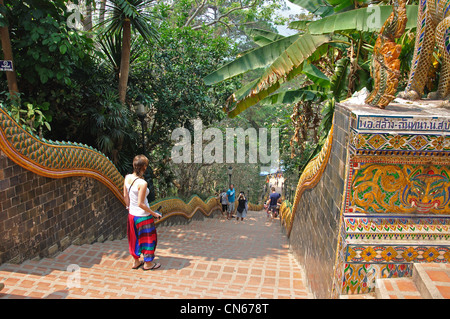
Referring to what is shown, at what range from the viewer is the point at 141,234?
5.36 meters

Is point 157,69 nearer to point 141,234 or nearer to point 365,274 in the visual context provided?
point 141,234

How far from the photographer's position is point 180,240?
8.46 m

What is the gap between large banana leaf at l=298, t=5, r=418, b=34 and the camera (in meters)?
6.46

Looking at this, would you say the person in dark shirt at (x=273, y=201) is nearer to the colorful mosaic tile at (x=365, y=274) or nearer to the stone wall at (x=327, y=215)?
the stone wall at (x=327, y=215)

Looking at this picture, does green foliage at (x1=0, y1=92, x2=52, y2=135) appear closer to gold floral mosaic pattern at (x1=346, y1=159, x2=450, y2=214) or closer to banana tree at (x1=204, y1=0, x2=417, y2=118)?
banana tree at (x1=204, y1=0, x2=417, y2=118)

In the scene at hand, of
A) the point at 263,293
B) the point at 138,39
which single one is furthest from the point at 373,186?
the point at 138,39

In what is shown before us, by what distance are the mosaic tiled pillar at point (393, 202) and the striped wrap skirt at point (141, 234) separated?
274 cm

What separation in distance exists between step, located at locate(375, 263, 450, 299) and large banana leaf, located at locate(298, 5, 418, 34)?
4.42 metres

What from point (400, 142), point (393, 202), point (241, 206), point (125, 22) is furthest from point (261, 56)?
point (241, 206)

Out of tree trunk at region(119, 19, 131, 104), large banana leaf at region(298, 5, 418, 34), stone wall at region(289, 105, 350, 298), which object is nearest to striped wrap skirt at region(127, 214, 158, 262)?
stone wall at region(289, 105, 350, 298)

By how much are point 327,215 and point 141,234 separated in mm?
2563

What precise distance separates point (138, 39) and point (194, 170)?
7.00 metres

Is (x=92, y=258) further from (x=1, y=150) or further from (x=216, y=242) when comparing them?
(x=216, y=242)

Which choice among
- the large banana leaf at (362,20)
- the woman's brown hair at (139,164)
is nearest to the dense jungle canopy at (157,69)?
the large banana leaf at (362,20)
